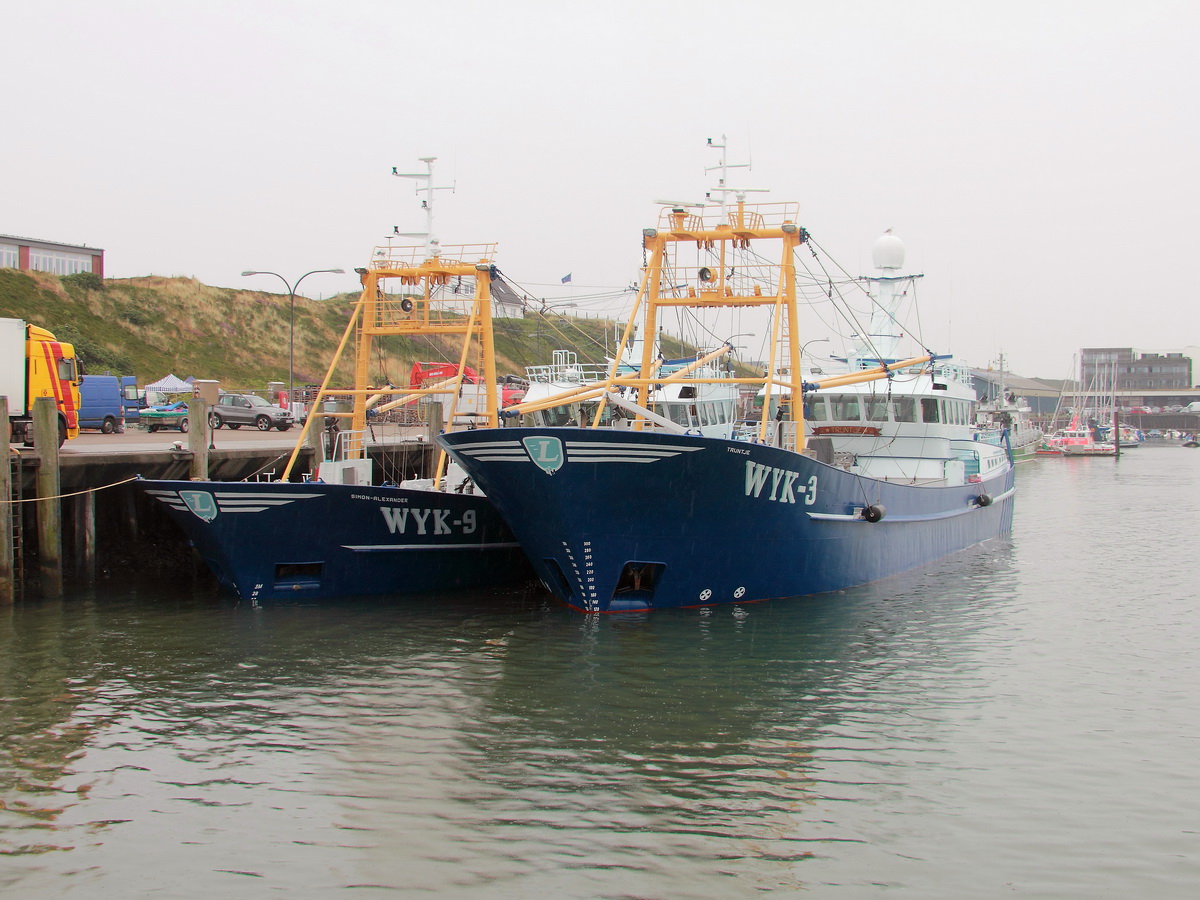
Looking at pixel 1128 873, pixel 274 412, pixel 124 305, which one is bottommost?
pixel 1128 873

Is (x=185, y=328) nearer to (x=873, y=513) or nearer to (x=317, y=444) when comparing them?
(x=317, y=444)

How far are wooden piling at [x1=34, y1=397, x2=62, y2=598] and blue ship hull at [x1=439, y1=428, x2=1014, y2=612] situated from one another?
6783 mm

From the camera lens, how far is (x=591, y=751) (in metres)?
10.8

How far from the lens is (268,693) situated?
42.3 ft

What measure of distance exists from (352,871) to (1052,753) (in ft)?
23.4

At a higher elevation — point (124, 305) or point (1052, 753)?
point (124, 305)

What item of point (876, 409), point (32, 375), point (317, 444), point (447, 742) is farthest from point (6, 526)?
point (876, 409)

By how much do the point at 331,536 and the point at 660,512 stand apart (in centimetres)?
600

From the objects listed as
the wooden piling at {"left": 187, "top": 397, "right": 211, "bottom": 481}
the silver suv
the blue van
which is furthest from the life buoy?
the silver suv

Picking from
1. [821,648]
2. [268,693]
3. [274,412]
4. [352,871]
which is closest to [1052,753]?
[821,648]

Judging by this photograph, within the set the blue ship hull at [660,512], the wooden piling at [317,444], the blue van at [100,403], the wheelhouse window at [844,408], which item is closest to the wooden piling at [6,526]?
the wooden piling at [317,444]

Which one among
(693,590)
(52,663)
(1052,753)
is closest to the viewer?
(1052,753)

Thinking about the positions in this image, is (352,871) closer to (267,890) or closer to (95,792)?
(267,890)

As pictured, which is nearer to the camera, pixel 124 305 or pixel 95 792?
pixel 95 792
